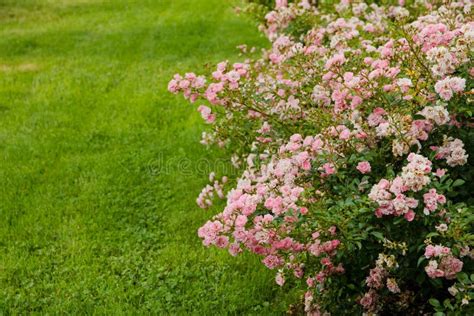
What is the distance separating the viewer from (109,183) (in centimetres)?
552

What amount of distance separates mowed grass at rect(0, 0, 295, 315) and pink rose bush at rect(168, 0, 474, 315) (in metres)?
0.96

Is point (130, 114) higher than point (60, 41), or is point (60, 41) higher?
point (130, 114)

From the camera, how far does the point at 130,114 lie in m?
6.98

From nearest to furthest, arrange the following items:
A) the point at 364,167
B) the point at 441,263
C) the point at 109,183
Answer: the point at 441,263 < the point at 364,167 < the point at 109,183

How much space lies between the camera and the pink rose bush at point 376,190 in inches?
104

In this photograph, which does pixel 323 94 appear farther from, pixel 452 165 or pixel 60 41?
pixel 60 41

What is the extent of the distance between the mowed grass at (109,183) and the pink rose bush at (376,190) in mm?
962

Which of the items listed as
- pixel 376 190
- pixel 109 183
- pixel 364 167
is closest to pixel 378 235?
pixel 376 190

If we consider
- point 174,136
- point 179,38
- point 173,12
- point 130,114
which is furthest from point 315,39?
point 173,12

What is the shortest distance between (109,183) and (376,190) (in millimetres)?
3395

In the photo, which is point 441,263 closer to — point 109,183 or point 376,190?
point 376,190

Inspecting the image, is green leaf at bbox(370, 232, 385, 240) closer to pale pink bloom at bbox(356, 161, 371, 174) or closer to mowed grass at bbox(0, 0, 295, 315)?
pale pink bloom at bbox(356, 161, 371, 174)

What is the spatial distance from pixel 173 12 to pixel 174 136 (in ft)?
19.3

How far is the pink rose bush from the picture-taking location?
263 cm
